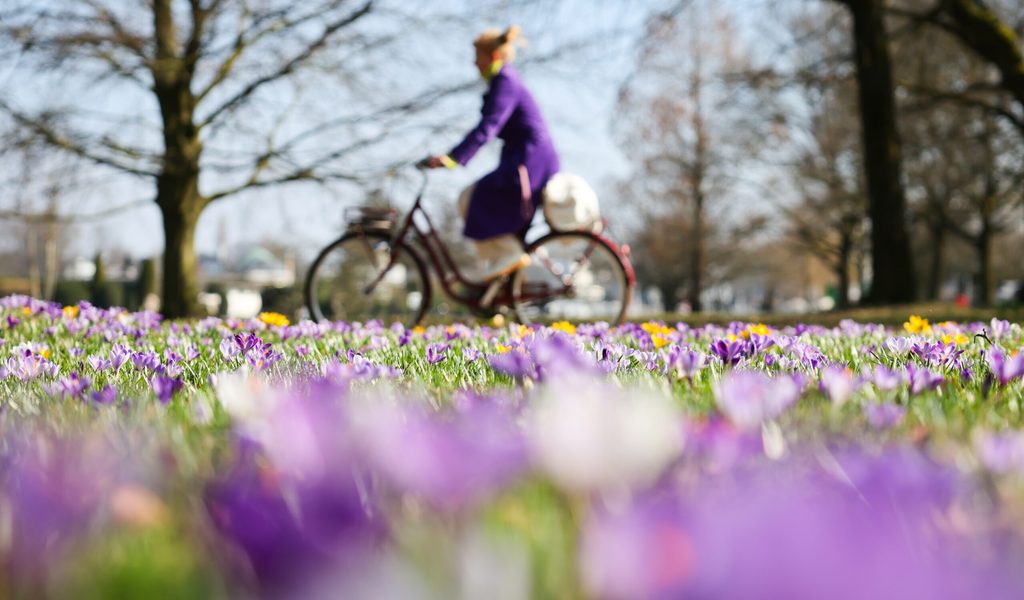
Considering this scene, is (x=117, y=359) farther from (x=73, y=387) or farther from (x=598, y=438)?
(x=598, y=438)

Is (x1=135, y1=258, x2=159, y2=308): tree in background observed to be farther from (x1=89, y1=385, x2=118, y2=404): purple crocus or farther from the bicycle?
(x1=89, y1=385, x2=118, y2=404): purple crocus

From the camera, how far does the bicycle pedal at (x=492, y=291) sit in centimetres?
686

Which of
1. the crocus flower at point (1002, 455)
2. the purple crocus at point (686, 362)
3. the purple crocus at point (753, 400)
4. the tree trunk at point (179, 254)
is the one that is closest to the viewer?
the crocus flower at point (1002, 455)

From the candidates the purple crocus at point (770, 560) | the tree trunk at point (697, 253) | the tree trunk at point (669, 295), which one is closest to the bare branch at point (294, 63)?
the purple crocus at point (770, 560)

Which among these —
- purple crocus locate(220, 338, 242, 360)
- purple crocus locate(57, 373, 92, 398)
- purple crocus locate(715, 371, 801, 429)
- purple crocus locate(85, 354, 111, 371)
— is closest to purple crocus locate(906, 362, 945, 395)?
purple crocus locate(715, 371, 801, 429)

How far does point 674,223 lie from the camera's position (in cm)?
3547

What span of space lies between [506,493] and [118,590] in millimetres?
380

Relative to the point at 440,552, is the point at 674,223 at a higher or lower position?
higher

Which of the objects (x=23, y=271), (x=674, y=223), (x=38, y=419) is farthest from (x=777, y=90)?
(x=23, y=271)

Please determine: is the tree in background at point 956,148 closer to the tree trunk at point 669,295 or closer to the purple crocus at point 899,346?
the purple crocus at point 899,346

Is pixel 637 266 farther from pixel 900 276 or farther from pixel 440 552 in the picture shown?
pixel 440 552

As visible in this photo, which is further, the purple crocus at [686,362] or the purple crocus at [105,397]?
the purple crocus at [686,362]

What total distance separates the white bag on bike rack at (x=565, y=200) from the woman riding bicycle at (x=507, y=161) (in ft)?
0.48

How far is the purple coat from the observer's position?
6430 millimetres
